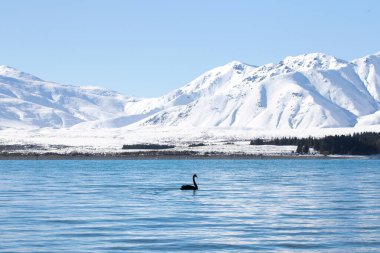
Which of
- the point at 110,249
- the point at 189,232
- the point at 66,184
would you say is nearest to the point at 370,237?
the point at 189,232

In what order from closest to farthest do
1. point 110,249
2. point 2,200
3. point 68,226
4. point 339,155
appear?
point 110,249 → point 68,226 → point 2,200 → point 339,155

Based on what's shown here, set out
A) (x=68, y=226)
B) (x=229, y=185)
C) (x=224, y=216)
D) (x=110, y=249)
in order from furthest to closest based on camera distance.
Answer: (x=229, y=185), (x=224, y=216), (x=68, y=226), (x=110, y=249)

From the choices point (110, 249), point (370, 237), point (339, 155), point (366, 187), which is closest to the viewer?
point (110, 249)

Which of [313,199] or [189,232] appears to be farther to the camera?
[313,199]

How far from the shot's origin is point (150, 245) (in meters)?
36.6

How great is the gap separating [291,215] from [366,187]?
2261 centimetres

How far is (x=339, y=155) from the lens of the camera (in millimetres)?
189875

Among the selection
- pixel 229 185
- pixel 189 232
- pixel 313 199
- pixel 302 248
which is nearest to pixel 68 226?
pixel 189 232

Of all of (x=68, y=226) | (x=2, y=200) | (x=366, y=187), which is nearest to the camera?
(x=68, y=226)

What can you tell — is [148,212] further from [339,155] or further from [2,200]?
[339,155]

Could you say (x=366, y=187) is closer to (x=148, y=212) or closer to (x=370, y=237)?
(x=148, y=212)

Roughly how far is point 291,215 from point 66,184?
3128 centimetres

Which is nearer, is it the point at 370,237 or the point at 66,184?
the point at 370,237

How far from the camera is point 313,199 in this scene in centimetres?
5669
